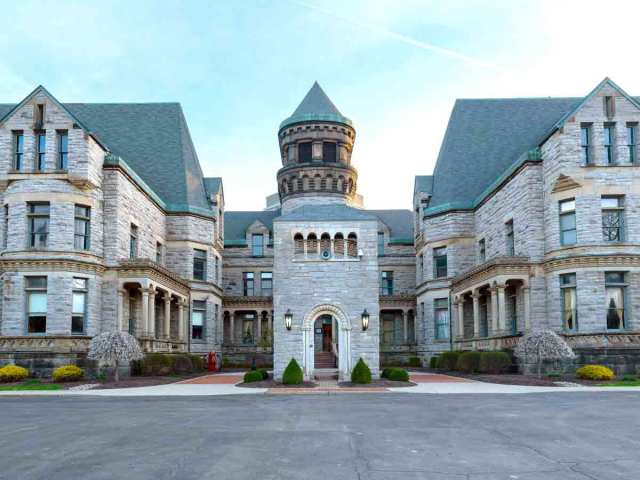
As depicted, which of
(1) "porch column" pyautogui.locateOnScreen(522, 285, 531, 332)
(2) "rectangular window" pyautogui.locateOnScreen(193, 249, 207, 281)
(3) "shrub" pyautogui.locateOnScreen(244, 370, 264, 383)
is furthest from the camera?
(2) "rectangular window" pyautogui.locateOnScreen(193, 249, 207, 281)

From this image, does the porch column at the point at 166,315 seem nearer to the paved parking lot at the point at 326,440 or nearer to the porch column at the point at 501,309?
the porch column at the point at 501,309

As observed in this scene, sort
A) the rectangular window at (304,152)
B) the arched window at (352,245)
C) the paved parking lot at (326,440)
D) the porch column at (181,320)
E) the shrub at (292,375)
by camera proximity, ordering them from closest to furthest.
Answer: the paved parking lot at (326,440), the shrub at (292,375), the arched window at (352,245), the porch column at (181,320), the rectangular window at (304,152)

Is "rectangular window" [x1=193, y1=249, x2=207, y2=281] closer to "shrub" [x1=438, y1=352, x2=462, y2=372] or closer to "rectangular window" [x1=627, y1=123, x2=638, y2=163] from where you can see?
"shrub" [x1=438, y1=352, x2=462, y2=372]

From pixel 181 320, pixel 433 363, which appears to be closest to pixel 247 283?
pixel 181 320

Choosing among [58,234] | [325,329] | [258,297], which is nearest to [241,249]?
[258,297]

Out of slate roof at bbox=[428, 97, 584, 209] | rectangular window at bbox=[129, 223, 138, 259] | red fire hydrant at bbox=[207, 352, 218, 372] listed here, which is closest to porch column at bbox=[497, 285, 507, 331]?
slate roof at bbox=[428, 97, 584, 209]

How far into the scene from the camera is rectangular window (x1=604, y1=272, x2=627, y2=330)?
30156 millimetres

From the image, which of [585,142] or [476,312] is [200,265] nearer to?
[476,312]

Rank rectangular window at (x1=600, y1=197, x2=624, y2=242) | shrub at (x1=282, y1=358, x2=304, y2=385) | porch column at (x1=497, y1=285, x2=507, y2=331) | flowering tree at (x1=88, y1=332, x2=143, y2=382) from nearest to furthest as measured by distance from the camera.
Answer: shrub at (x1=282, y1=358, x2=304, y2=385)
flowering tree at (x1=88, y1=332, x2=143, y2=382)
rectangular window at (x1=600, y1=197, x2=624, y2=242)
porch column at (x1=497, y1=285, x2=507, y2=331)

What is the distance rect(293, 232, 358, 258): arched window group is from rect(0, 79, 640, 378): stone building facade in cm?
10

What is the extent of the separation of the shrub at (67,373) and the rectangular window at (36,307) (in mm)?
2578

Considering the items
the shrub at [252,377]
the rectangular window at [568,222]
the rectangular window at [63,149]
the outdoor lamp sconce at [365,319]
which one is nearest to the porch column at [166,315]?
the rectangular window at [63,149]

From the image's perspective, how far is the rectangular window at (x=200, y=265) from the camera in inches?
1793

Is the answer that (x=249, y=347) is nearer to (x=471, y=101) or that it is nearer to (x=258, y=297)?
(x=258, y=297)
